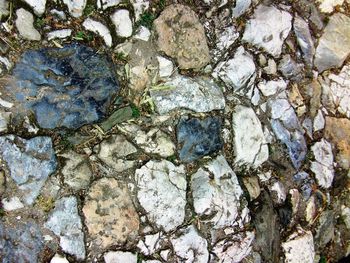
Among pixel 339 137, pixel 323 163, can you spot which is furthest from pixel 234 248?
pixel 339 137

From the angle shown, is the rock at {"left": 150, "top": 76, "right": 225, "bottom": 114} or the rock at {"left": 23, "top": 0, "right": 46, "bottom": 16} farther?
the rock at {"left": 150, "top": 76, "right": 225, "bottom": 114}

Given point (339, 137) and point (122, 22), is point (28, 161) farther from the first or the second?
point (339, 137)

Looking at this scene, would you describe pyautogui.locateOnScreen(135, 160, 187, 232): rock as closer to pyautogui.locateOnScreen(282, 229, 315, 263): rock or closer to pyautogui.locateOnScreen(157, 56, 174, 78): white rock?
pyautogui.locateOnScreen(157, 56, 174, 78): white rock

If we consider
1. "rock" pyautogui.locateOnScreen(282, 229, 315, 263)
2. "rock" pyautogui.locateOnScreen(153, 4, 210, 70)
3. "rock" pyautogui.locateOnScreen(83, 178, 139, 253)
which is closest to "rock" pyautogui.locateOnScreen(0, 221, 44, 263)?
"rock" pyautogui.locateOnScreen(83, 178, 139, 253)

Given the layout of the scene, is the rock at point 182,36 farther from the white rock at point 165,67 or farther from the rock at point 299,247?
the rock at point 299,247

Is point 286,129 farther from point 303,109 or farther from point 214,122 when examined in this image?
point 214,122
